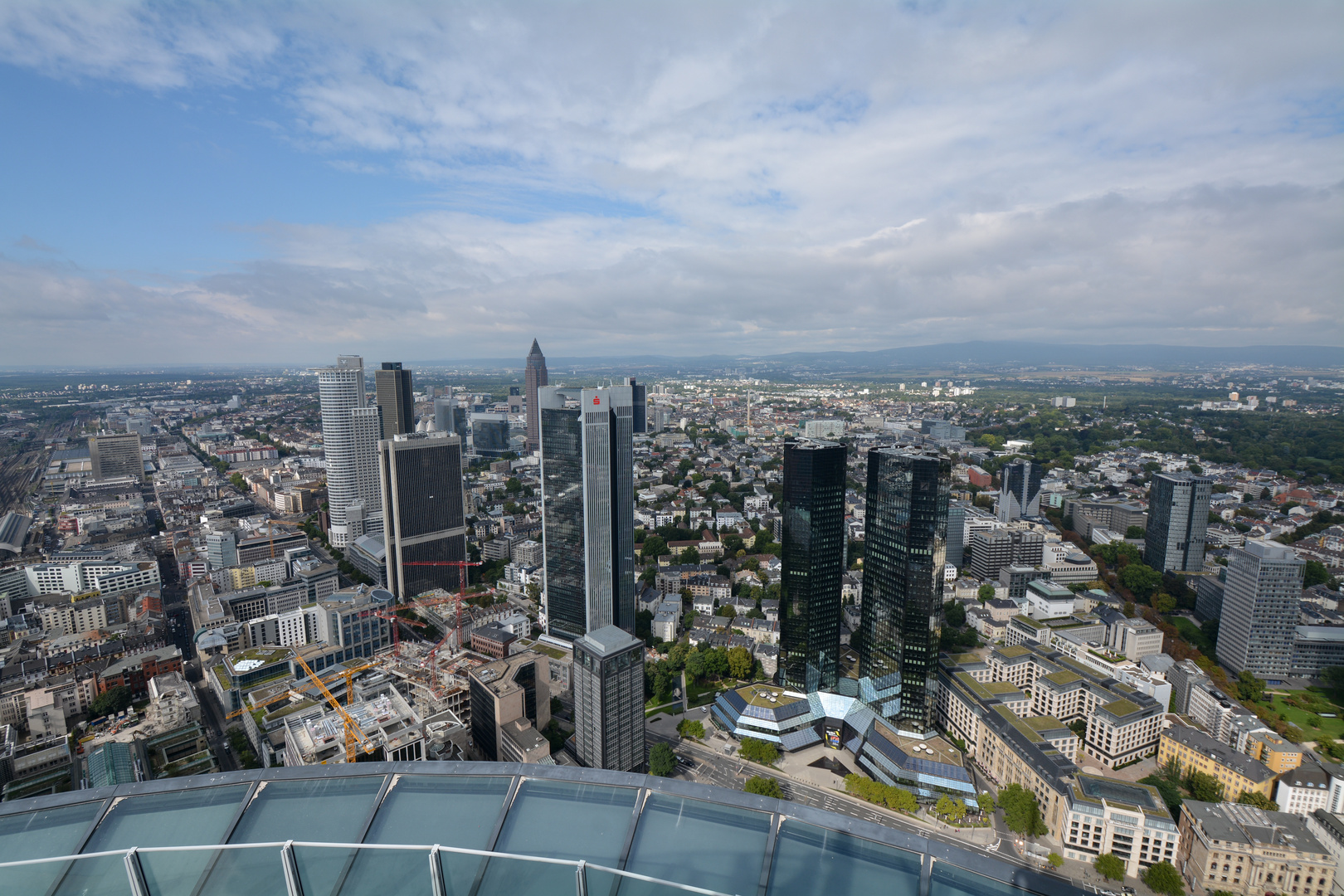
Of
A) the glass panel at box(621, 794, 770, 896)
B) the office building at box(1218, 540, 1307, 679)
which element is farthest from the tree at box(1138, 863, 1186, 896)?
the glass panel at box(621, 794, 770, 896)

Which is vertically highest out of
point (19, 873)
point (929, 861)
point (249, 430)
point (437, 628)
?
point (929, 861)

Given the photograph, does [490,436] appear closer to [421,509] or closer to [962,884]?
[421,509]

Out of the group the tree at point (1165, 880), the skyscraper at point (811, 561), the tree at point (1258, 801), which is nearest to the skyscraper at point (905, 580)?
the skyscraper at point (811, 561)

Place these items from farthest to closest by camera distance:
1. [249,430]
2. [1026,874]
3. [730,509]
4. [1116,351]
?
[1116,351] < [249,430] < [730,509] < [1026,874]

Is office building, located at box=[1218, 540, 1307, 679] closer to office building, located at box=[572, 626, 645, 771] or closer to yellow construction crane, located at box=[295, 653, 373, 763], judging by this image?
office building, located at box=[572, 626, 645, 771]

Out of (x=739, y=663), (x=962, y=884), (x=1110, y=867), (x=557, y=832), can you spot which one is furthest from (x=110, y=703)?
(x=1110, y=867)

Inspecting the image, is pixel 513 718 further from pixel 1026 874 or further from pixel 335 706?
pixel 1026 874

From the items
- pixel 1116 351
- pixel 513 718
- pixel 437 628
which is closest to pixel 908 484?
pixel 513 718
